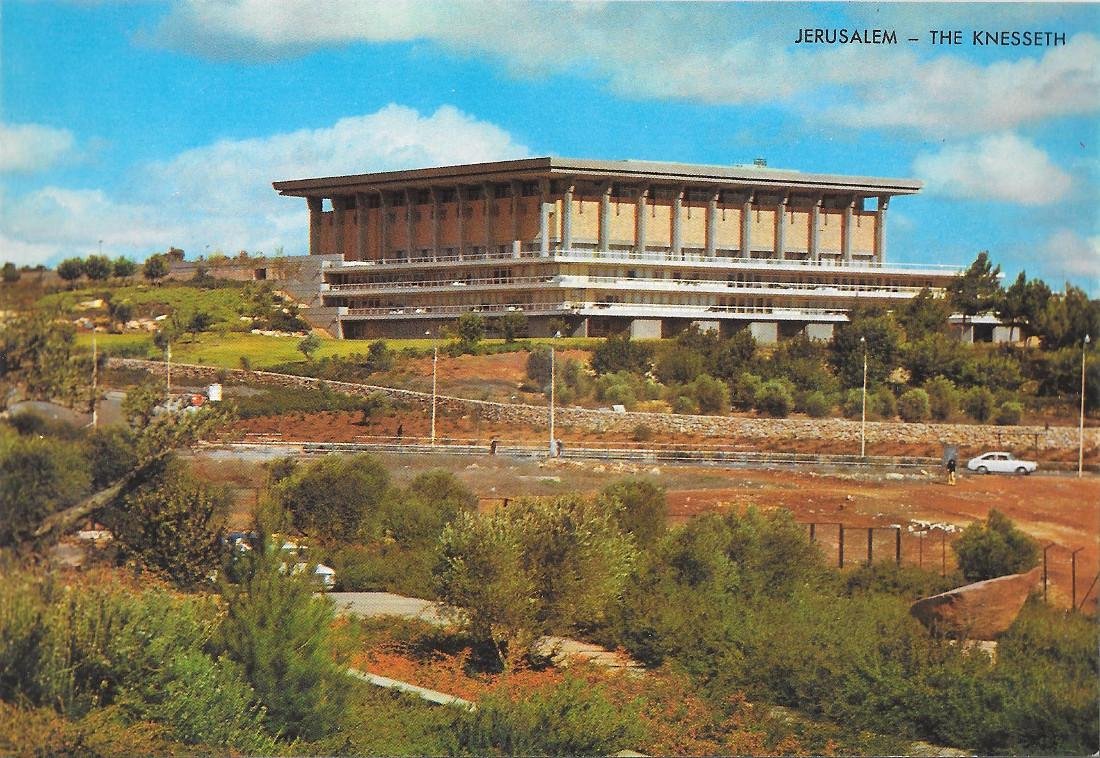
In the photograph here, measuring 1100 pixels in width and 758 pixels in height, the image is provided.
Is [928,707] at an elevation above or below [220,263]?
below

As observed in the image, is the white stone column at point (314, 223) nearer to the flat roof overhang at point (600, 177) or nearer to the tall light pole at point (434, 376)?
the flat roof overhang at point (600, 177)

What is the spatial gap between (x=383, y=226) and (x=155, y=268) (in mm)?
3471

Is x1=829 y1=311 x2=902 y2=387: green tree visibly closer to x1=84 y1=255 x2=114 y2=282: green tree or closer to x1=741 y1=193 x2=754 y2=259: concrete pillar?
x1=741 y1=193 x2=754 y2=259: concrete pillar

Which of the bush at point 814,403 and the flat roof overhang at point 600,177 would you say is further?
the bush at point 814,403

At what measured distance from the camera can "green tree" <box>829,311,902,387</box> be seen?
59.8ft

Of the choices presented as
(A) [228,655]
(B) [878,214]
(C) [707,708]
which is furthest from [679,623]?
(B) [878,214]

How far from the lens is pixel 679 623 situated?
1498 cm

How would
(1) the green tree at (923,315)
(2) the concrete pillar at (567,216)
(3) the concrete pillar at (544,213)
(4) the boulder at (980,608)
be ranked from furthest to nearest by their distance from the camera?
1. (1) the green tree at (923,315)
2. (3) the concrete pillar at (544,213)
3. (2) the concrete pillar at (567,216)
4. (4) the boulder at (980,608)

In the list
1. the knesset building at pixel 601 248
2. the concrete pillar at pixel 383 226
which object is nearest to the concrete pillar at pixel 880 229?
the knesset building at pixel 601 248

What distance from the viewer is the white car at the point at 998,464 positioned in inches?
674

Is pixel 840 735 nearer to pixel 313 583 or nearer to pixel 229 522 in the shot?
pixel 313 583

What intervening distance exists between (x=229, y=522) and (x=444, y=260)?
4.33 m

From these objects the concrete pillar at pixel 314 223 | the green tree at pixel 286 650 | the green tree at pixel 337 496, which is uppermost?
the concrete pillar at pixel 314 223

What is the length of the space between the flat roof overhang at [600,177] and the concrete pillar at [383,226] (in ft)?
1.17
